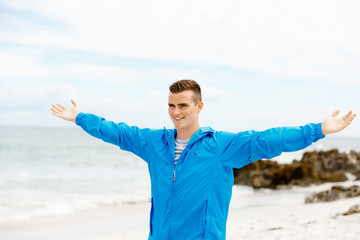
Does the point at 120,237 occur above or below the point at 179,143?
below

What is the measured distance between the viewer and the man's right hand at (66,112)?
407cm

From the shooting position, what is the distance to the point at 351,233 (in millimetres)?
7586

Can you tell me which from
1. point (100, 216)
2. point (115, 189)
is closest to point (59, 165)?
point (115, 189)

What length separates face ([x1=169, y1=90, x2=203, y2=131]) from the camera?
3.58 meters

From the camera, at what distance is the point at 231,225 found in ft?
32.0

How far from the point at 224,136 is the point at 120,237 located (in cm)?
637

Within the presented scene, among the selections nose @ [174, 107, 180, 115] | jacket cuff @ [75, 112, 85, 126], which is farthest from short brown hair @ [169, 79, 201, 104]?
jacket cuff @ [75, 112, 85, 126]

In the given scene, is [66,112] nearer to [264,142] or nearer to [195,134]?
[195,134]

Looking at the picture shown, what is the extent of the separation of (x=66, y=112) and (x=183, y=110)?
1265 mm

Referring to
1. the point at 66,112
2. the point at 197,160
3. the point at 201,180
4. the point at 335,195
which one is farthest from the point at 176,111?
the point at 335,195

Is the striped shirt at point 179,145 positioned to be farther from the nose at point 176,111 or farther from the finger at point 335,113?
the finger at point 335,113

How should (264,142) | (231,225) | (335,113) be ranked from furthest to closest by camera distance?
1. (231,225)
2. (335,113)
3. (264,142)

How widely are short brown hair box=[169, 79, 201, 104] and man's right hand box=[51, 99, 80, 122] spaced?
41.1 inches

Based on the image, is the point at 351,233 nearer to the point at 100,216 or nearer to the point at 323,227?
the point at 323,227
